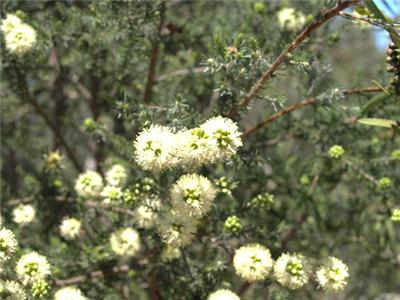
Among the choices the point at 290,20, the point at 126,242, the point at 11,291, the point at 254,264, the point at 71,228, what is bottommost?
the point at 11,291

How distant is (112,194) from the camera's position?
2326 mm

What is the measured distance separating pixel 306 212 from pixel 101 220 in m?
1.00

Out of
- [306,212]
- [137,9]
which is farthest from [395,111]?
[137,9]

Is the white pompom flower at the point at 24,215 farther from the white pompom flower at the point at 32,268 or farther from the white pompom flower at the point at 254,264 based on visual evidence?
the white pompom flower at the point at 254,264

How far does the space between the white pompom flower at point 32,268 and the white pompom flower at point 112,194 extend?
403 mm

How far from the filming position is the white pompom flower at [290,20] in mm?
2830

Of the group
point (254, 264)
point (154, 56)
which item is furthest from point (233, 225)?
point (154, 56)

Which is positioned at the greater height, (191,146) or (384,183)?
(384,183)

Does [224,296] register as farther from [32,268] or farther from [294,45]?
[294,45]

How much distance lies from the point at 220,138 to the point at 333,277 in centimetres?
69

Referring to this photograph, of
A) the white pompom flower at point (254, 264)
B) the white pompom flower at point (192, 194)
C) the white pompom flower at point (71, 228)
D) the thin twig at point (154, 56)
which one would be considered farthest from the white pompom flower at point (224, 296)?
the thin twig at point (154, 56)

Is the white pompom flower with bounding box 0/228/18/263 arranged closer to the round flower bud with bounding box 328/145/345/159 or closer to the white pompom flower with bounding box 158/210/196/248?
the white pompom flower with bounding box 158/210/196/248

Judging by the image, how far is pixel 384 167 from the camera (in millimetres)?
2656

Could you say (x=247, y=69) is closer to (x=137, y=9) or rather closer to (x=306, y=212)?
(x=137, y=9)
